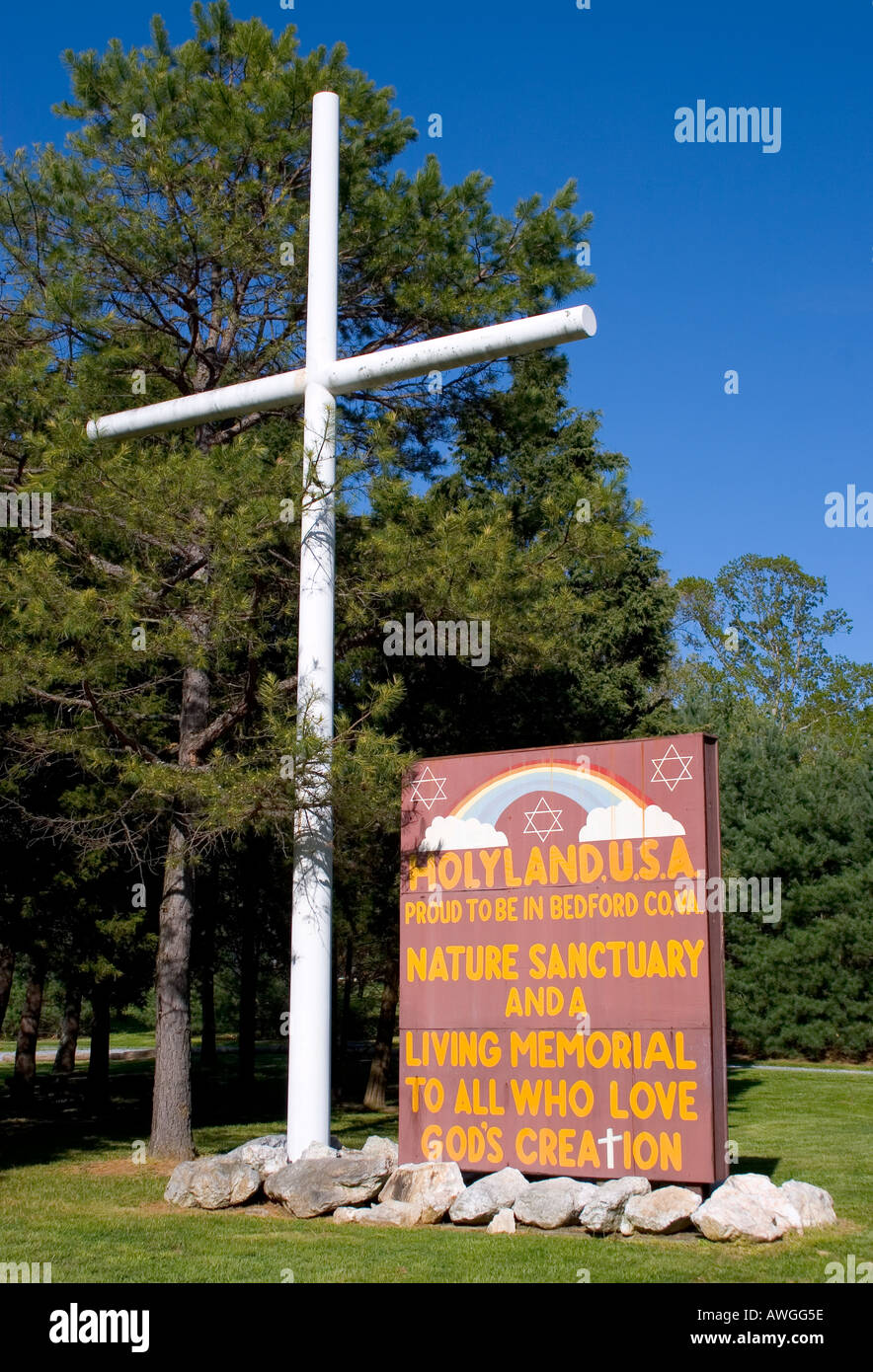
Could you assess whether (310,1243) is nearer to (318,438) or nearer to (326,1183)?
(326,1183)

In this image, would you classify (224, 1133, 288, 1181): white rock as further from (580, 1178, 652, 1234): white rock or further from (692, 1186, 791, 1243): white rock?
(692, 1186, 791, 1243): white rock

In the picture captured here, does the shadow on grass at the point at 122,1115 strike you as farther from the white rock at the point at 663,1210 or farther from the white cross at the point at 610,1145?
the white rock at the point at 663,1210

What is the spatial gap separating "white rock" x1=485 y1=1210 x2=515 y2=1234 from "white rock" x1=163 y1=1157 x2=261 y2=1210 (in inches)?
79.6

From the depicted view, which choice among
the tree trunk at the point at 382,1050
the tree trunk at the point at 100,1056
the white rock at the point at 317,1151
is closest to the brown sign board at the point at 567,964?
the white rock at the point at 317,1151

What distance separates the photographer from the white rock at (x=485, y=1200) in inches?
348

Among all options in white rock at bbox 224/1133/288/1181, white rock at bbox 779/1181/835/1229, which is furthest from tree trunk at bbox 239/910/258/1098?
white rock at bbox 779/1181/835/1229

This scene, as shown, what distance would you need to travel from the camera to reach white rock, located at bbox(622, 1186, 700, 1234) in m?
8.30

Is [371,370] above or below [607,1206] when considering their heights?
above

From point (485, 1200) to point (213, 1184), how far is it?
2.19m

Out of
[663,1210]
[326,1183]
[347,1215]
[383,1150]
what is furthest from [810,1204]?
[383,1150]

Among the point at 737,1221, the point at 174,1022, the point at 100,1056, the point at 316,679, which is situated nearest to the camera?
the point at 737,1221

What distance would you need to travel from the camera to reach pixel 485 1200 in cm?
885

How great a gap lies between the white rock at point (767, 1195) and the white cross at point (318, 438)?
3.28m
